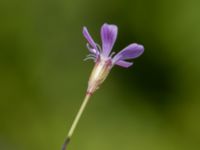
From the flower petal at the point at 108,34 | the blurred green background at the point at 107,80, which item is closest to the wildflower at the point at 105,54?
the flower petal at the point at 108,34

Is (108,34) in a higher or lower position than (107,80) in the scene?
higher

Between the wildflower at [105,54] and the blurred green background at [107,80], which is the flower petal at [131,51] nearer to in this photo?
the wildflower at [105,54]

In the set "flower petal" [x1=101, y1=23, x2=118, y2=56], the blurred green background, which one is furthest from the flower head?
the blurred green background

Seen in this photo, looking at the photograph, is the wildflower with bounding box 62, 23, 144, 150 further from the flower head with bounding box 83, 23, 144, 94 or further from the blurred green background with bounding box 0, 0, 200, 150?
the blurred green background with bounding box 0, 0, 200, 150

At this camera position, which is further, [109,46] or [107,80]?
[107,80]

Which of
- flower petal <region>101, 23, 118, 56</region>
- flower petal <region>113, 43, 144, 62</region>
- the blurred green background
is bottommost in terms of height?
the blurred green background

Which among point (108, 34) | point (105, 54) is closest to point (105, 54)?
point (105, 54)

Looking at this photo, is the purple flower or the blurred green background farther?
the blurred green background

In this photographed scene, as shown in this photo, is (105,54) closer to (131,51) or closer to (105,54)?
(105,54)
